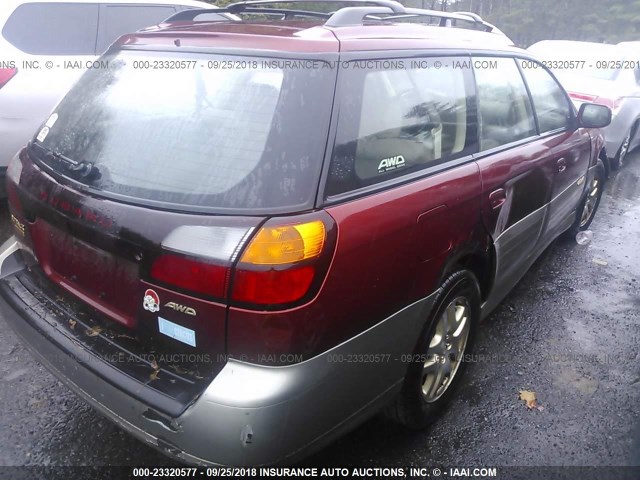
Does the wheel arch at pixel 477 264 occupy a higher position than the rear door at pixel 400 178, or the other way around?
the rear door at pixel 400 178

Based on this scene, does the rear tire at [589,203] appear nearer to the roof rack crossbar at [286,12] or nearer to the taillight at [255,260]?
the roof rack crossbar at [286,12]

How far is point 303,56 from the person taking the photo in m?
1.81

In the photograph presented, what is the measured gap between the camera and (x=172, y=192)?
68.3 inches

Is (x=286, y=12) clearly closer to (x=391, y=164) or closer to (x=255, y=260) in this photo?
(x=391, y=164)

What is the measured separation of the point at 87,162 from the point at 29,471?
130 cm

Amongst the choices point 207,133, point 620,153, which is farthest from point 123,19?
point 620,153

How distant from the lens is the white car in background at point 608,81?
7020 millimetres

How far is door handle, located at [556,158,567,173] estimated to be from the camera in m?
3.42

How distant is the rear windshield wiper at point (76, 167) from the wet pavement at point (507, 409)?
3.93 feet

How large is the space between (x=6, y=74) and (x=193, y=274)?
3.53m

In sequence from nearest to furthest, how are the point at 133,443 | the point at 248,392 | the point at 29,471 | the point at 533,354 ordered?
the point at 248,392, the point at 29,471, the point at 133,443, the point at 533,354

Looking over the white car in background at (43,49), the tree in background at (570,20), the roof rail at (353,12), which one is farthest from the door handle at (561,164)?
the tree in background at (570,20)

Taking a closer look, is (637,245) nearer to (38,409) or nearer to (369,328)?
(369,328)

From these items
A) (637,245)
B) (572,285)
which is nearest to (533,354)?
(572,285)
